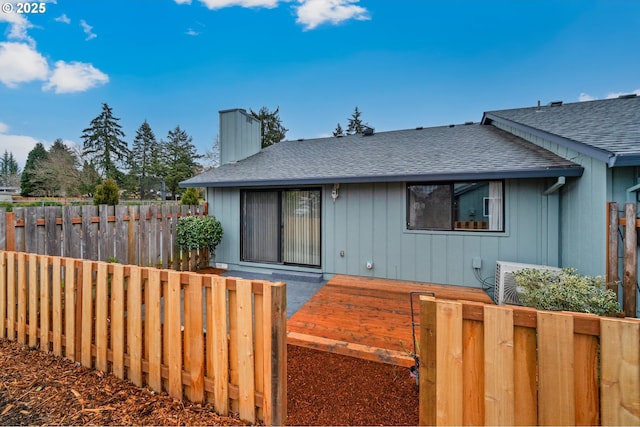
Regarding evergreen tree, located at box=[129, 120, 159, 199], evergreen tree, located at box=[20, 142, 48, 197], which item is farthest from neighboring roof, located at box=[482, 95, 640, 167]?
evergreen tree, located at box=[20, 142, 48, 197]

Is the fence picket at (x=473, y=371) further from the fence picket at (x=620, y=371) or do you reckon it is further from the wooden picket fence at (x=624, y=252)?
the wooden picket fence at (x=624, y=252)

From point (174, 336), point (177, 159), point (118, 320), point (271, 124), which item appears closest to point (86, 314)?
point (118, 320)

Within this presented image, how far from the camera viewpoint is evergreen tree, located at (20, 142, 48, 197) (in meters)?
30.6

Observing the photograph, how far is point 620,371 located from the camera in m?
1.22

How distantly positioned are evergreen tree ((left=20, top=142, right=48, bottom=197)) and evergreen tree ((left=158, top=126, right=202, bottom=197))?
1187 centimetres

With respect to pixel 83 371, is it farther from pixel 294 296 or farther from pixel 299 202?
pixel 299 202

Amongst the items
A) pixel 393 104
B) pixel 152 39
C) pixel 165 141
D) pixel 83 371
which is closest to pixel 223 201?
pixel 83 371

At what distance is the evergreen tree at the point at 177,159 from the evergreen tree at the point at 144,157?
170cm

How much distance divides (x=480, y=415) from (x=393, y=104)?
16.5 metres

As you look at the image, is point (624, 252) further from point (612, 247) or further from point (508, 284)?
point (508, 284)

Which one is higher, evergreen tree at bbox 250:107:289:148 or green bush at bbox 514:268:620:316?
evergreen tree at bbox 250:107:289:148

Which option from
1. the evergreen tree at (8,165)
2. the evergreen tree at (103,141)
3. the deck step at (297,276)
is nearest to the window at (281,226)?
the deck step at (297,276)

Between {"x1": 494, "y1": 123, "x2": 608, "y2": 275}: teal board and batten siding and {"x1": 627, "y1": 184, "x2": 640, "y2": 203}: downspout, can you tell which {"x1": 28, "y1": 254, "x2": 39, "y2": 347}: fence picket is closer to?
{"x1": 494, "y1": 123, "x2": 608, "y2": 275}: teal board and batten siding

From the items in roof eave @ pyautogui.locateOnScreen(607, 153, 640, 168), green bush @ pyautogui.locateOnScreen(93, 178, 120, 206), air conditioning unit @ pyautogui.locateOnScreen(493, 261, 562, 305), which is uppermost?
green bush @ pyautogui.locateOnScreen(93, 178, 120, 206)
